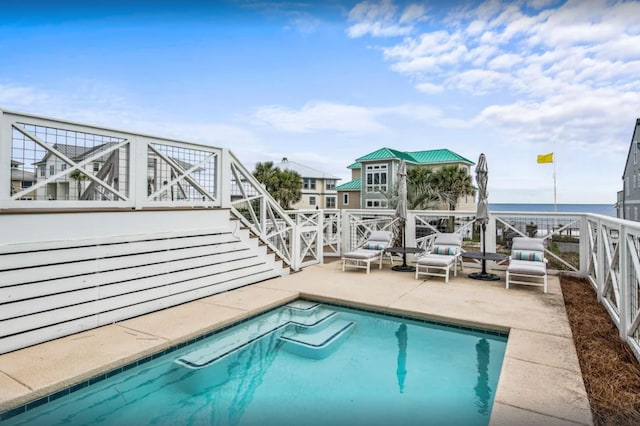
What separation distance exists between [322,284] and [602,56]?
5.36 meters

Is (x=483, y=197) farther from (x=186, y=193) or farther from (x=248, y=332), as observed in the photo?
(x=186, y=193)

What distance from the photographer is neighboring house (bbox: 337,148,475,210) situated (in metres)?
26.0

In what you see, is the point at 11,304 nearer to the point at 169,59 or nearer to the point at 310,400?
the point at 310,400

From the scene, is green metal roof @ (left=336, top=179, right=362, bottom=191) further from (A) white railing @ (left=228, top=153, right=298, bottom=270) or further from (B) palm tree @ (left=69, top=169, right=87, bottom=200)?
(B) palm tree @ (left=69, top=169, right=87, bottom=200)

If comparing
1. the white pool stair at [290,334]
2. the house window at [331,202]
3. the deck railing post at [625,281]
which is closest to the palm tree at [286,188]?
the house window at [331,202]

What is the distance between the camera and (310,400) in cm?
325

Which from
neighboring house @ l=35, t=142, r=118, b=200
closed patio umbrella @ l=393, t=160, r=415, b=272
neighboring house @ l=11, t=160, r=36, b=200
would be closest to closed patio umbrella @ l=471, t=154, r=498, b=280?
closed patio umbrella @ l=393, t=160, r=415, b=272

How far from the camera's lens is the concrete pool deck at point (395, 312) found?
9.48 feet

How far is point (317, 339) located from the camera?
4.69m

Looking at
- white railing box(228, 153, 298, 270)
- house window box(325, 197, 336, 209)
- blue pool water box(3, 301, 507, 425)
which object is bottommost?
blue pool water box(3, 301, 507, 425)

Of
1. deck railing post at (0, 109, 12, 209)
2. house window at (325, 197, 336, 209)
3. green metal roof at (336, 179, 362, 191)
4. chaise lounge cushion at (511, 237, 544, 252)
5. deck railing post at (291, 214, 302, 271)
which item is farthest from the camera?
house window at (325, 197, 336, 209)

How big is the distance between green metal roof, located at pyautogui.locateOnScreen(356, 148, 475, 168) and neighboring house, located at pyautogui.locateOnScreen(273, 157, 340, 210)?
689 cm

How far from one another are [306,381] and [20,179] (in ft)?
13.0

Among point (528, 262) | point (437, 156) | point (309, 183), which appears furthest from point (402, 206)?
point (309, 183)
